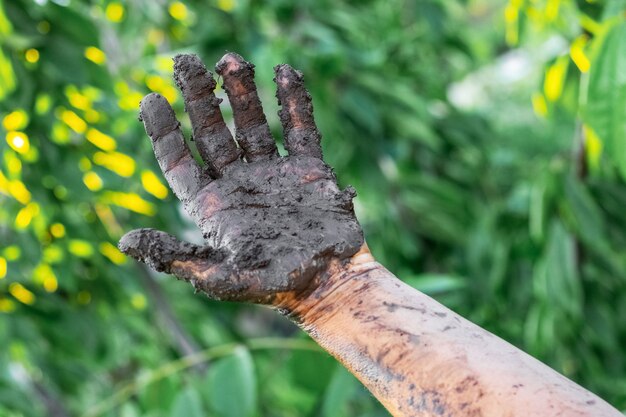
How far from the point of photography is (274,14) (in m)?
1.84

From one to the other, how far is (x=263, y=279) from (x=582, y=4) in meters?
0.85

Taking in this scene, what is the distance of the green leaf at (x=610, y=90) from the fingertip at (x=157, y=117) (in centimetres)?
46

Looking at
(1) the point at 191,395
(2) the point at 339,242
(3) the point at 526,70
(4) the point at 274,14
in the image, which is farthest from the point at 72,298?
(3) the point at 526,70

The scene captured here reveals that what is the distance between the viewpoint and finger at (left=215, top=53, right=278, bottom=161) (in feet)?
2.52

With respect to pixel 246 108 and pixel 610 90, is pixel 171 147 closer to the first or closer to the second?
pixel 246 108

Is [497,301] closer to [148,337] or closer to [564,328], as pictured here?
[564,328]

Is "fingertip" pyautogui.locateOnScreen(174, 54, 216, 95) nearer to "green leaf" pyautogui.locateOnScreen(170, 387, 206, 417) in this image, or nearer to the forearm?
the forearm

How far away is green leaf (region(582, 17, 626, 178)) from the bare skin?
13.4 inches

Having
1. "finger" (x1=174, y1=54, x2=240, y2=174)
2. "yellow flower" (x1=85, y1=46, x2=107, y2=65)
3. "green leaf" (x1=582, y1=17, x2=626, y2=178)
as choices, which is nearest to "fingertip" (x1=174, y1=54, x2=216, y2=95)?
"finger" (x1=174, y1=54, x2=240, y2=174)

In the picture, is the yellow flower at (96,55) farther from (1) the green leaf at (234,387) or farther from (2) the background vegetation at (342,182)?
(1) the green leaf at (234,387)

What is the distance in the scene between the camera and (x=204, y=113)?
76cm

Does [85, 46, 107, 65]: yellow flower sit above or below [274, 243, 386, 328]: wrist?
above

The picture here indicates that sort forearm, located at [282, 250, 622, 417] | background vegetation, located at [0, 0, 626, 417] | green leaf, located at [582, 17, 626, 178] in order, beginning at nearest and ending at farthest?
1. forearm, located at [282, 250, 622, 417]
2. green leaf, located at [582, 17, 626, 178]
3. background vegetation, located at [0, 0, 626, 417]

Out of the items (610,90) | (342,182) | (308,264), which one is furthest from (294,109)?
(342,182)
